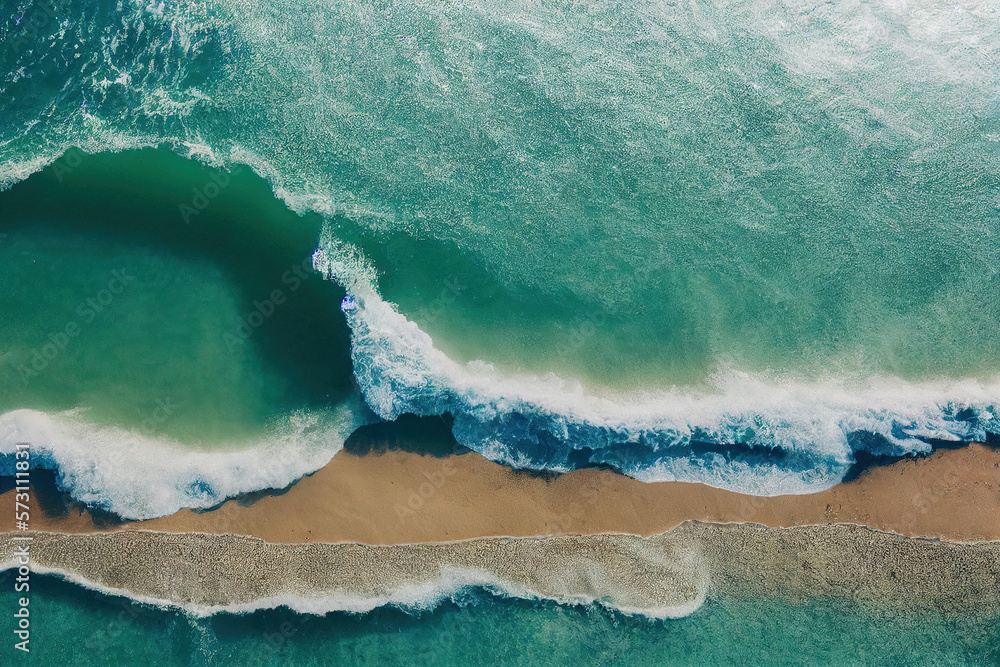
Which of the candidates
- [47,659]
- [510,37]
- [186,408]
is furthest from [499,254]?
[47,659]

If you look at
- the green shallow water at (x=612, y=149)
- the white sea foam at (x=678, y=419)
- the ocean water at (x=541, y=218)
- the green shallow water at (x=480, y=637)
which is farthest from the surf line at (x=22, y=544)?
the white sea foam at (x=678, y=419)

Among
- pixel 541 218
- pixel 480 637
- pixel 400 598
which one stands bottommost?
pixel 480 637

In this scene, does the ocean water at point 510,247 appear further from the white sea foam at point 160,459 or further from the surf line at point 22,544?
the surf line at point 22,544

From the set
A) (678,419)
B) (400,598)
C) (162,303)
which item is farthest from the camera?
(162,303)

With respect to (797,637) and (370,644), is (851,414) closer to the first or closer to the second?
(797,637)

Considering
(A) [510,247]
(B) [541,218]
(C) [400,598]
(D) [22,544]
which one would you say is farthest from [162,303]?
(B) [541,218]

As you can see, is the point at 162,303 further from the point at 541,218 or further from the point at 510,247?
the point at 541,218

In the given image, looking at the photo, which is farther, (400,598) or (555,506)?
(555,506)
